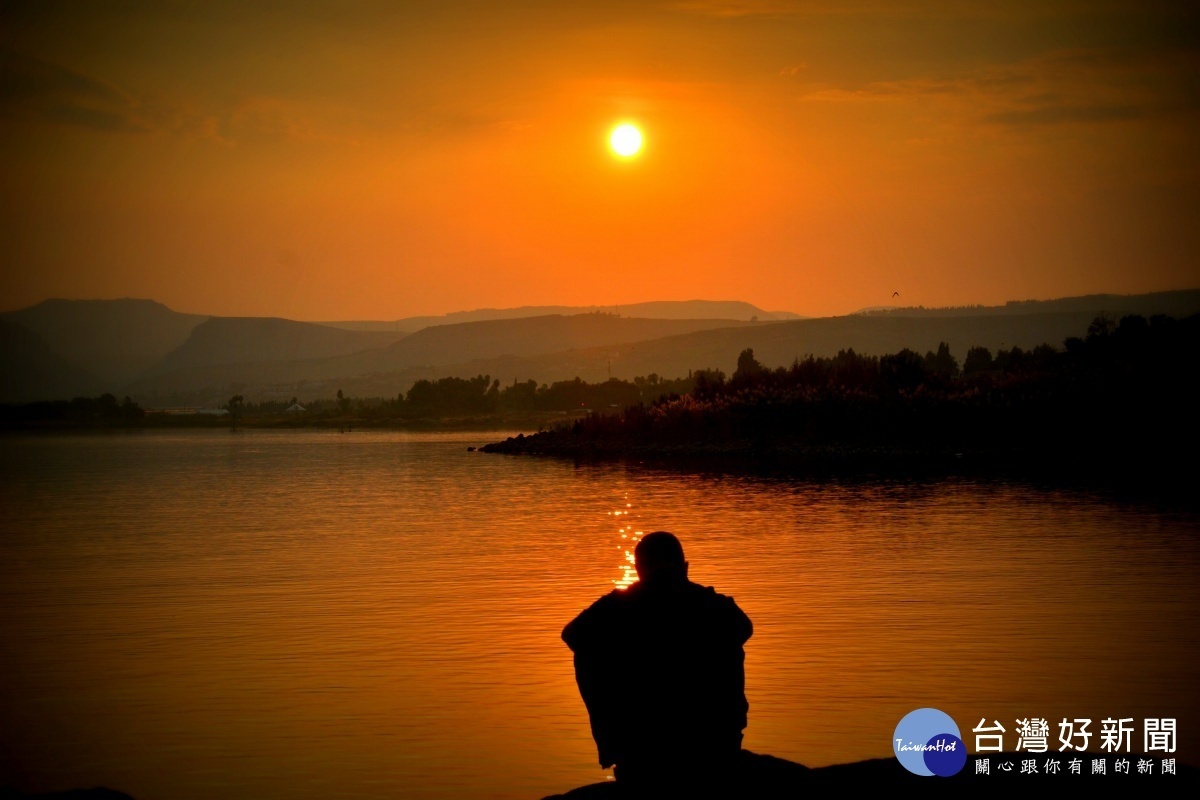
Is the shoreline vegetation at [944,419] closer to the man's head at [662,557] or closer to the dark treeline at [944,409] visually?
the dark treeline at [944,409]

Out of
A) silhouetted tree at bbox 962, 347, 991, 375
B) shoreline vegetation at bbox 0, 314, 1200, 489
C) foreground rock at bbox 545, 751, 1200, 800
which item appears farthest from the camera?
silhouetted tree at bbox 962, 347, 991, 375

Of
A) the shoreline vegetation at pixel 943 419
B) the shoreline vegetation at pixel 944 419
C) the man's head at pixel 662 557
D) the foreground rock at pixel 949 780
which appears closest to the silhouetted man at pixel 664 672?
the man's head at pixel 662 557

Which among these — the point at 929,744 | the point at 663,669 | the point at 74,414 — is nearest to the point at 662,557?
the point at 663,669

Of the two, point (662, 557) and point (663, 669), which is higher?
point (662, 557)

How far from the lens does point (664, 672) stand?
6637mm

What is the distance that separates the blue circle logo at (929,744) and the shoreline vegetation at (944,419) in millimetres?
30380

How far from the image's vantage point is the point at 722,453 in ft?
199

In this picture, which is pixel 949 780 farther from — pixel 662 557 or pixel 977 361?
pixel 977 361

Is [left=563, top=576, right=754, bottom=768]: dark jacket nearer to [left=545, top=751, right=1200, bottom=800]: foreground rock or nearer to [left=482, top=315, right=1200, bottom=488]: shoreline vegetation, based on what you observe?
[left=545, top=751, right=1200, bottom=800]: foreground rock

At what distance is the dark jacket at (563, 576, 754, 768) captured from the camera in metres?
6.59

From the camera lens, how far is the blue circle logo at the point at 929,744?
8.32m

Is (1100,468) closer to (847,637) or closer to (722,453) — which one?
(722,453)

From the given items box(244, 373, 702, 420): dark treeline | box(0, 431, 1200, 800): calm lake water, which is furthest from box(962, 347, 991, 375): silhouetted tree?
box(0, 431, 1200, 800): calm lake water

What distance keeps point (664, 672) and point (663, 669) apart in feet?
0.07
